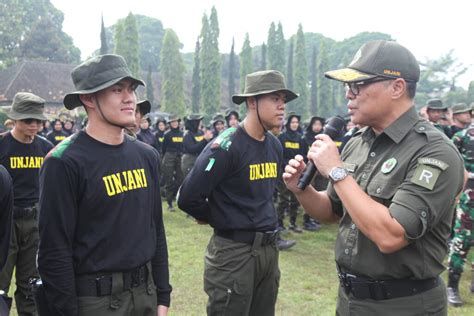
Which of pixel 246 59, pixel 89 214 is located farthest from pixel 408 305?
pixel 246 59

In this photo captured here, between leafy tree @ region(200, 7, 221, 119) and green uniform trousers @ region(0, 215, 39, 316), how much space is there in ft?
145

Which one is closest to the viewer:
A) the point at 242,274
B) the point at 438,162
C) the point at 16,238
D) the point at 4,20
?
the point at 438,162

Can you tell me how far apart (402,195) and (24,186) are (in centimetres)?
429

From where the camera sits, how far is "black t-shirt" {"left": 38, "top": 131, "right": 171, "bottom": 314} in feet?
7.57

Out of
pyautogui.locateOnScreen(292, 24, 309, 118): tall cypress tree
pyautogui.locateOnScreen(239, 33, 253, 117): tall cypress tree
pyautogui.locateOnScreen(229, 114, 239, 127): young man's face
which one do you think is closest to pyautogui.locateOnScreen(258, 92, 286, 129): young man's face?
pyautogui.locateOnScreen(229, 114, 239, 127): young man's face

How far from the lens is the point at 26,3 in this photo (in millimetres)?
57438

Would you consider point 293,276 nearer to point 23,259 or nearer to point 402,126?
point 23,259

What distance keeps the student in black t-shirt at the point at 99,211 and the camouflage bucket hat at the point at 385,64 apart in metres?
1.31

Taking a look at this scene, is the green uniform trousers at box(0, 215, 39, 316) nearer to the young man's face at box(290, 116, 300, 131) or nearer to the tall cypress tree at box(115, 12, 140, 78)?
the young man's face at box(290, 116, 300, 131)

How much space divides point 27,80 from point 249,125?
140 ft

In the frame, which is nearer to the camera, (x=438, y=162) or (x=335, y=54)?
(x=438, y=162)

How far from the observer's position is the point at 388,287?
2.26 meters

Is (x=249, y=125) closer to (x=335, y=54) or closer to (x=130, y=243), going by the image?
(x=130, y=243)

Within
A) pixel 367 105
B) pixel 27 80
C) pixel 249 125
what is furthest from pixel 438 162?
pixel 27 80
